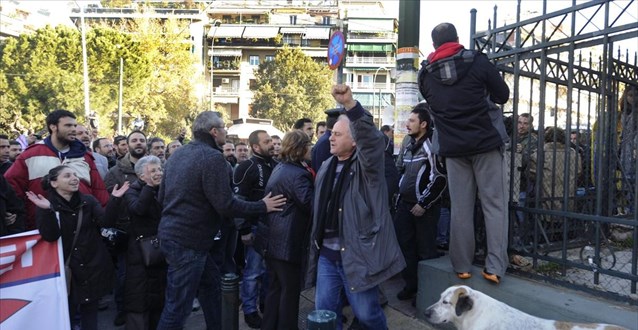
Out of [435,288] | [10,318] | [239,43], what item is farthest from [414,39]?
[239,43]

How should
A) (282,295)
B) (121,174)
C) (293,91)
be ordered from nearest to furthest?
1. (282,295)
2. (121,174)
3. (293,91)

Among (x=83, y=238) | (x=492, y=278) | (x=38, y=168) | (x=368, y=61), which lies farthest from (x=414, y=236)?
(x=368, y=61)

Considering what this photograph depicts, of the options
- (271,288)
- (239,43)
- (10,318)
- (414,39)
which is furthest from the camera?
(239,43)

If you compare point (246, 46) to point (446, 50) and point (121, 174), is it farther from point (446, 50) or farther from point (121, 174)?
point (446, 50)

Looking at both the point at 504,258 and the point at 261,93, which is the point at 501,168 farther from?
the point at 261,93

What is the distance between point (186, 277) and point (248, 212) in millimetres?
751

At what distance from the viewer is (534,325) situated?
3.23m

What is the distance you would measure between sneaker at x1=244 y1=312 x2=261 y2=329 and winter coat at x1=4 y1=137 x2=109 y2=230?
1.87 m

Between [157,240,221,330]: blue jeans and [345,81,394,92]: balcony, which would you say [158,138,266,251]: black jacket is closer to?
[157,240,221,330]: blue jeans

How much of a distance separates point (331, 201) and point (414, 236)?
1.65 metres

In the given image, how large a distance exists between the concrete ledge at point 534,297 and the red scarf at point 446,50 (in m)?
1.80

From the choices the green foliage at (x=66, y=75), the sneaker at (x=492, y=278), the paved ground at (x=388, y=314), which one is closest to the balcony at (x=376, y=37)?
the green foliage at (x=66, y=75)

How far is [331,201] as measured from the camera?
3.78 meters

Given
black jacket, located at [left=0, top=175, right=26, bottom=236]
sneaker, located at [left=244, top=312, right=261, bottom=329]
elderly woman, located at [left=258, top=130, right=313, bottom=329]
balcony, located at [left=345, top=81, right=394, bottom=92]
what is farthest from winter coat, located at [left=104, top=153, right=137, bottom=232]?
balcony, located at [left=345, top=81, right=394, bottom=92]
